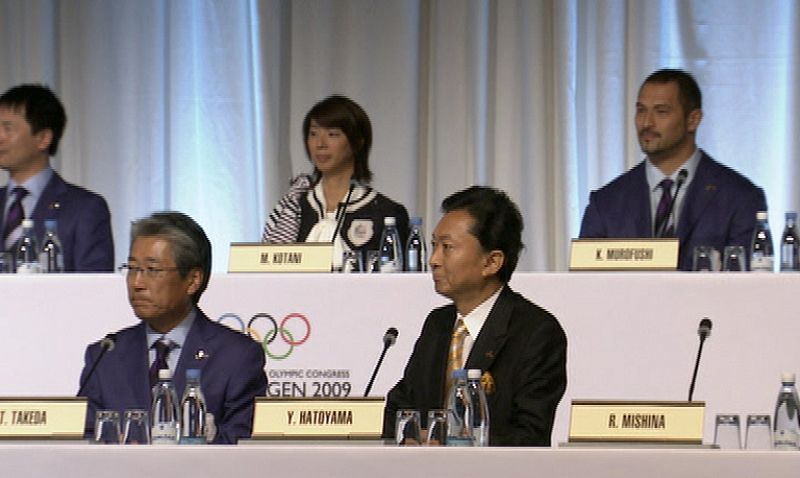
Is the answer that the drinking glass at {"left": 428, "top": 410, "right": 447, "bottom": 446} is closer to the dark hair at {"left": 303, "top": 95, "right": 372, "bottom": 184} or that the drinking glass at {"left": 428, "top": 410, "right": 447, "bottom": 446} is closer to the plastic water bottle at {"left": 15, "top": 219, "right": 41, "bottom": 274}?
the plastic water bottle at {"left": 15, "top": 219, "right": 41, "bottom": 274}

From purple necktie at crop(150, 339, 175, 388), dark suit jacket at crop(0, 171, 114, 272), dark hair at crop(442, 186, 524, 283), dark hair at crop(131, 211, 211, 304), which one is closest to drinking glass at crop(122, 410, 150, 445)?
purple necktie at crop(150, 339, 175, 388)

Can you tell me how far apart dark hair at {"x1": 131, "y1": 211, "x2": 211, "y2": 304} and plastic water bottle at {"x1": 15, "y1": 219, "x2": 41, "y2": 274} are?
95 cm

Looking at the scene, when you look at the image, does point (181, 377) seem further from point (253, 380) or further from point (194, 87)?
point (194, 87)

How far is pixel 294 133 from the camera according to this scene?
7.70m

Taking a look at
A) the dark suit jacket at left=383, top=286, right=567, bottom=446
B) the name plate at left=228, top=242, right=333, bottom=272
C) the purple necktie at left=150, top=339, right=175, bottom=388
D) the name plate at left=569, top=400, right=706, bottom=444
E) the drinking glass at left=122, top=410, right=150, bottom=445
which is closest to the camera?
the name plate at left=569, top=400, right=706, bottom=444

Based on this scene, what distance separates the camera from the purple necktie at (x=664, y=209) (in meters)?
5.43

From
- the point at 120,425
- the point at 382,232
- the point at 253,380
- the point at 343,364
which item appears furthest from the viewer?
the point at 382,232

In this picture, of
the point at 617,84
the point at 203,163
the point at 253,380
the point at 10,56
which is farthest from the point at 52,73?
the point at 253,380

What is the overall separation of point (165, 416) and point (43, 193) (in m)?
2.21

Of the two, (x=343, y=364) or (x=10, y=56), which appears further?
(x=10, y=56)

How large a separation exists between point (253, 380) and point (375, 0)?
3667 mm

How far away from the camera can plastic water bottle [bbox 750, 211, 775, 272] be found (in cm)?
510

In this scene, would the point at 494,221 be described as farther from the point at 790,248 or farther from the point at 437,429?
the point at 790,248

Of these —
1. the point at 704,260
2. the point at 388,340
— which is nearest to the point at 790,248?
the point at 704,260
